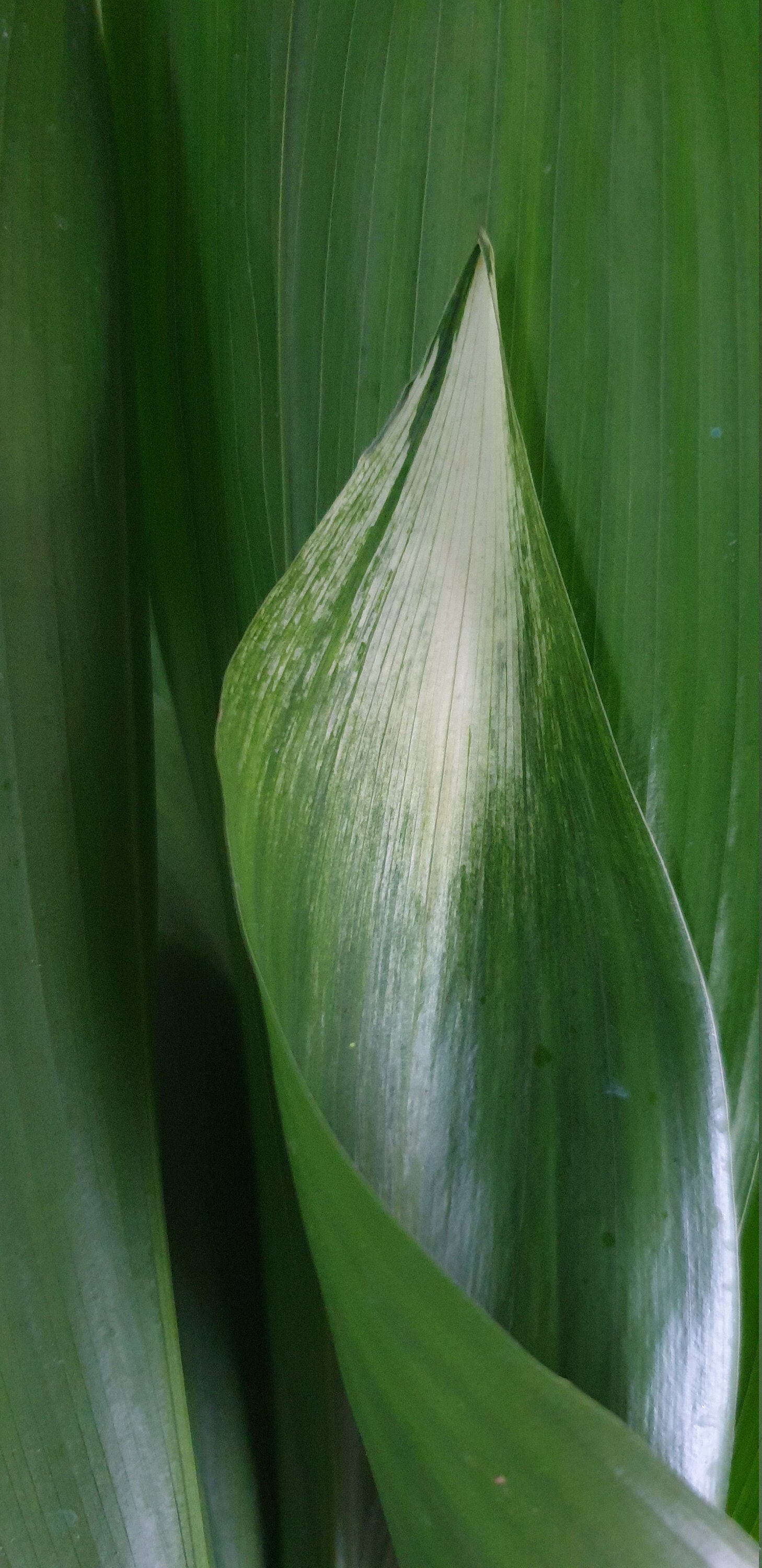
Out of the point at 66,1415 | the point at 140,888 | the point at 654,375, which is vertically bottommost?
the point at 66,1415

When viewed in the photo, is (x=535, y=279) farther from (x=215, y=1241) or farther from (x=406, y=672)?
(x=215, y=1241)

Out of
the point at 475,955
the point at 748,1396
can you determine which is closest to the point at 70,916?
the point at 475,955

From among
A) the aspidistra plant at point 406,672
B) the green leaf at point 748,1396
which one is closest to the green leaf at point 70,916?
the aspidistra plant at point 406,672

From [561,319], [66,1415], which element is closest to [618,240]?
[561,319]

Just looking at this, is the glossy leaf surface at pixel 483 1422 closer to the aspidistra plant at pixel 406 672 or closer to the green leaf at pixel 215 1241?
the aspidistra plant at pixel 406 672

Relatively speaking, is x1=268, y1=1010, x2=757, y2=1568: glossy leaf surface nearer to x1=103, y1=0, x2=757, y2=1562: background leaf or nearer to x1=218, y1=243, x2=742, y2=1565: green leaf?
x1=218, y1=243, x2=742, y2=1565: green leaf

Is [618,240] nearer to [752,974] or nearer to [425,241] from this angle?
[425,241]

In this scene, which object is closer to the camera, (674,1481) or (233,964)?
(674,1481)
